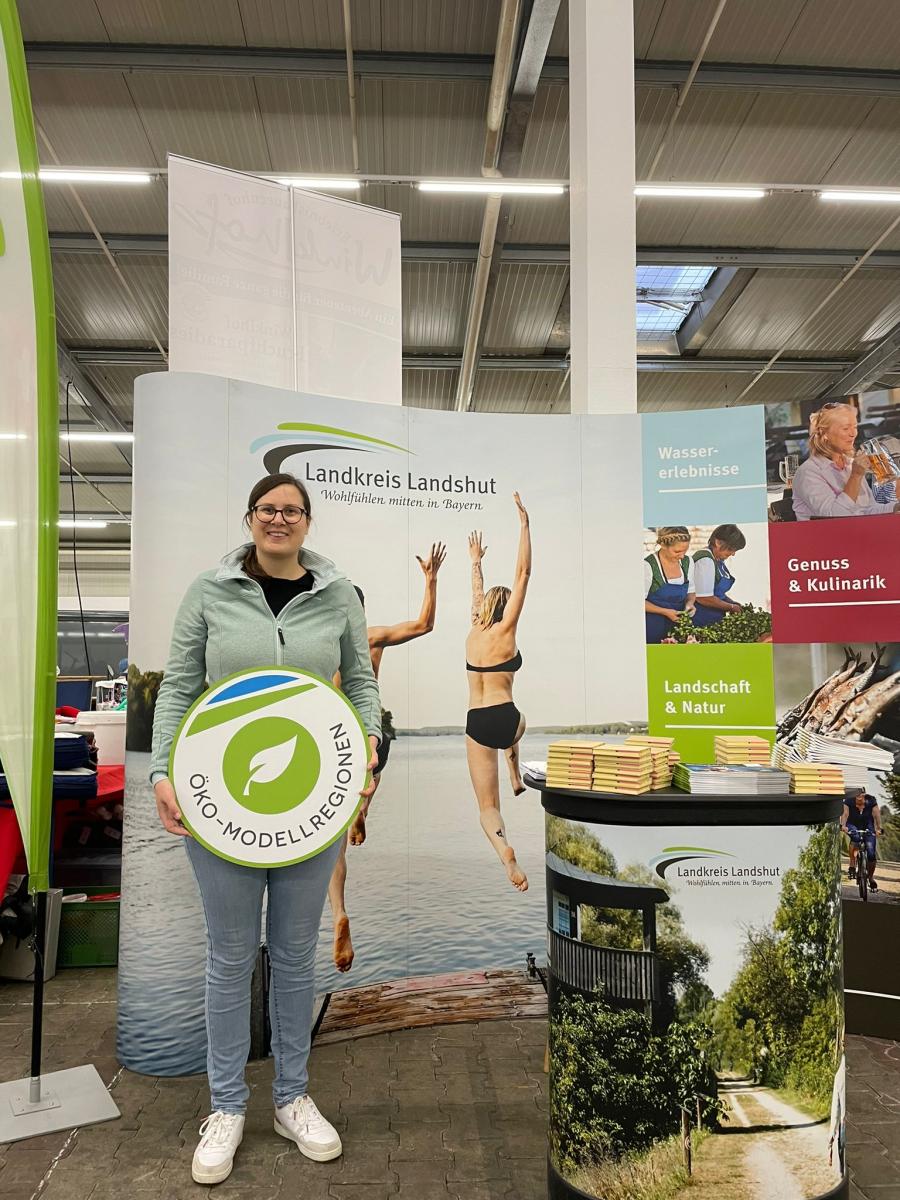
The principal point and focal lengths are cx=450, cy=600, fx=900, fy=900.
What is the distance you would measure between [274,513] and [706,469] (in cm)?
177

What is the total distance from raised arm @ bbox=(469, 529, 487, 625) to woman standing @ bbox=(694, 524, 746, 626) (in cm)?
82

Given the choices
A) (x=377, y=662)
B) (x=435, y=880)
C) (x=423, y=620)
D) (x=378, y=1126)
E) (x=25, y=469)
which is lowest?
(x=378, y=1126)

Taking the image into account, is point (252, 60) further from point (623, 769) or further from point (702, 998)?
point (702, 998)

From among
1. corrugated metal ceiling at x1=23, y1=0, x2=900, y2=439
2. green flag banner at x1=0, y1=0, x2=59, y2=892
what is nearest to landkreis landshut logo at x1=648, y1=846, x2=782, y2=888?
green flag banner at x1=0, y1=0, x2=59, y2=892

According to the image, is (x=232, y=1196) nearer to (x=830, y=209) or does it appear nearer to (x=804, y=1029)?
(x=804, y=1029)

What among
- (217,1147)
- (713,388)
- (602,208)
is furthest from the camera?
(713,388)

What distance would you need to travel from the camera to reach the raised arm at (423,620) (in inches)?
131

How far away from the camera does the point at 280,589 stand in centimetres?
250

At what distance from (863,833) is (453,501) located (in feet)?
6.39

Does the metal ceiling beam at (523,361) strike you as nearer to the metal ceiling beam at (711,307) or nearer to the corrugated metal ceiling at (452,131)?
the metal ceiling beam at (711,307)

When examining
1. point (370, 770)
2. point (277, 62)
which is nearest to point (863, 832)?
point (370, 770)

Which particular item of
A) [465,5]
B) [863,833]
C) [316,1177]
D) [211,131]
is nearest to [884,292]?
[465,5]

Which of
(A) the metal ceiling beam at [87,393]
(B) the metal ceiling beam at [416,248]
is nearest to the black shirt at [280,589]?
(B) the metal ceiling beam at [416,248]

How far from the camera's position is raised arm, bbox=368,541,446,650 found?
3.33 meters
